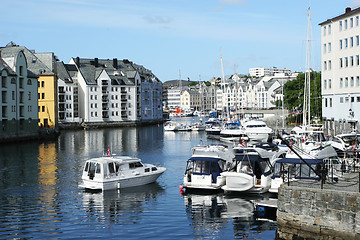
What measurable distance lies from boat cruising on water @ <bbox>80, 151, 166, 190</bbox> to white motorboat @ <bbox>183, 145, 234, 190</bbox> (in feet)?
15.1

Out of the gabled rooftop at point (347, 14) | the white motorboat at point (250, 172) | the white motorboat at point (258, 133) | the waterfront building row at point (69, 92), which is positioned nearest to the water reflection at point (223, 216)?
the white motorboat at point (250, 172)

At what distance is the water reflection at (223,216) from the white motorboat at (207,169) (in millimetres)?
869

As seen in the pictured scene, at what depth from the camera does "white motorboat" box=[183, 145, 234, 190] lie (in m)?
36.8

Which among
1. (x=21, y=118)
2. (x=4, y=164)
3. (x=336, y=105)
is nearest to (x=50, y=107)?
(x=21, y=118)

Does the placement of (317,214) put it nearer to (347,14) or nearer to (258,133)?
(347,14)

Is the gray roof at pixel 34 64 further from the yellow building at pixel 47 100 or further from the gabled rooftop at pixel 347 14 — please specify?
the gabled rooftop at pixel 347 14

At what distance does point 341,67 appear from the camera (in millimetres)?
69625

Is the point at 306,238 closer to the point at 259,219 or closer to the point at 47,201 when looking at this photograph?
the point at 259,219

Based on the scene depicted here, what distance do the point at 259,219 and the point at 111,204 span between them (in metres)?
11.2

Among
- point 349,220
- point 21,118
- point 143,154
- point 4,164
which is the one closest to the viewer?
point 349,220

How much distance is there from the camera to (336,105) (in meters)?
71.8

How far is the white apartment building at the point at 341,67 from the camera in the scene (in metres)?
65.5

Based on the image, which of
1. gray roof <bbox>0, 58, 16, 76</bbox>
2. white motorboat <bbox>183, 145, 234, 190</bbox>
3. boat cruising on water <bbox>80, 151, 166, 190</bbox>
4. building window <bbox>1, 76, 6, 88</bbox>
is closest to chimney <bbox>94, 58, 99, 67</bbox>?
gray roof <bbox>0, 58, 16, 76</bbox>

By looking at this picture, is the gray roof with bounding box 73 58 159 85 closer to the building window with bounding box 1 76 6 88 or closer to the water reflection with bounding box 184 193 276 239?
the building window with bounding box 1 76 6 88
